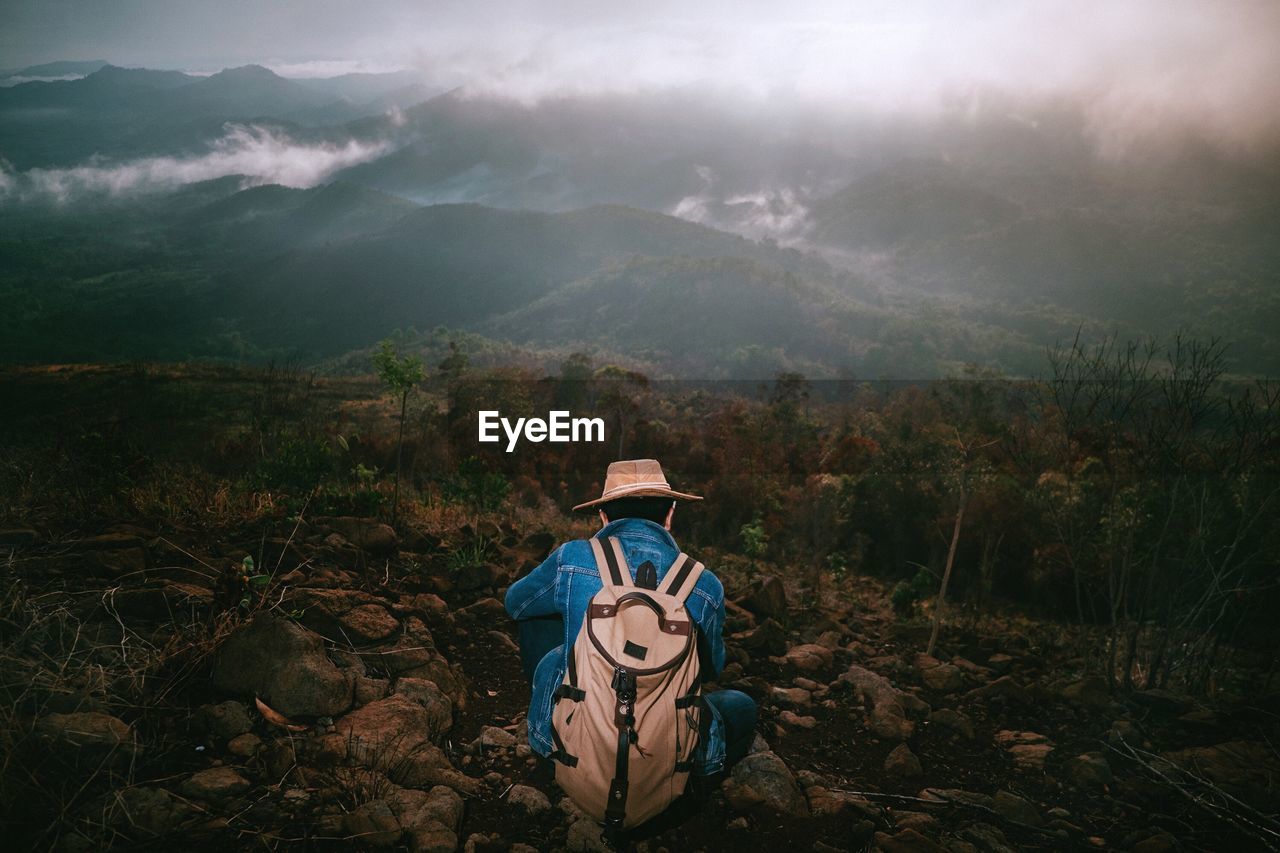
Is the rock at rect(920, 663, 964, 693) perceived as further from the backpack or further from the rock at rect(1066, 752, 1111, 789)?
the backpack

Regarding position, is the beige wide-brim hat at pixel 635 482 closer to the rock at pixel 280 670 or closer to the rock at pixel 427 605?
the rock at pixel 280 670

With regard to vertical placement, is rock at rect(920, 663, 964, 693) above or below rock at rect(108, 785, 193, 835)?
below

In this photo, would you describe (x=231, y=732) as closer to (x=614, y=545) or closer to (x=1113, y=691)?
(x=614, y=545)

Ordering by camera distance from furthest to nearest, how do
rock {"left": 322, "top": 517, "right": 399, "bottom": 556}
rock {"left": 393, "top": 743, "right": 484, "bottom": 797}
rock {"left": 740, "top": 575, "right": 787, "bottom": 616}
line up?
rock {"left": 740, "top": 575, "right": 787, "bottom": 616} < rock {"left": 322, "top": 517, "right": 399, "bottom": 556} < rock {"left": 393, "top": 743, "right": 484, "bottom": 797}

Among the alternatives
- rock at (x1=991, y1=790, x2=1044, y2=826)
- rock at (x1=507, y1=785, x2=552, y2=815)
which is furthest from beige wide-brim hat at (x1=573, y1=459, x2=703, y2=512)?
rock at (x1=991, y1=790, x2=1044, y2=826)

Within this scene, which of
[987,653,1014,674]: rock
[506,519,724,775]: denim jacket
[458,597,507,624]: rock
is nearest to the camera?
[506,519,724,775]: denim jacket

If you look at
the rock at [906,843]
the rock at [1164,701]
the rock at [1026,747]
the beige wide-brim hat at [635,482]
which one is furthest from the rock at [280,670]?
the rock at [1164,701]
